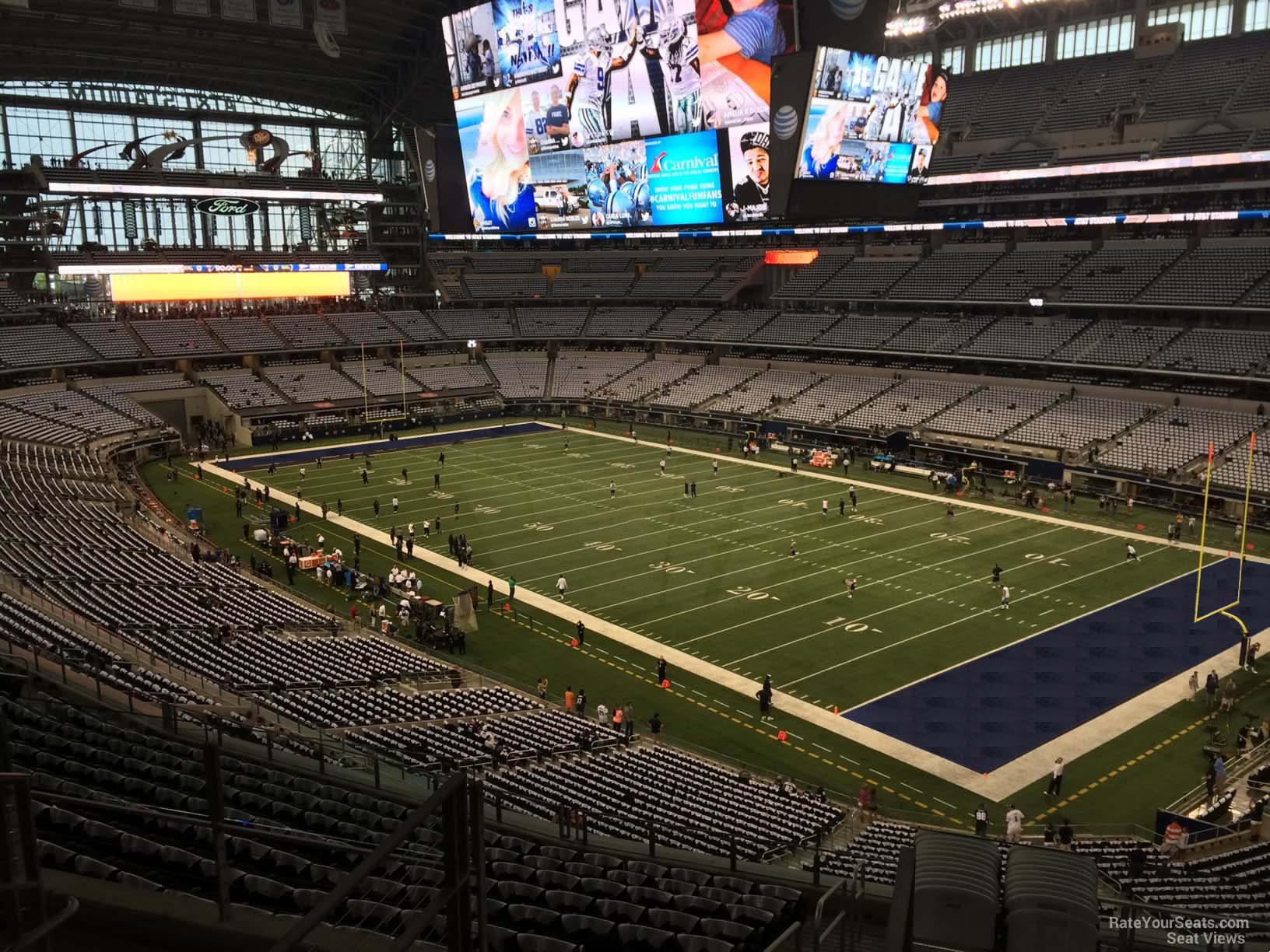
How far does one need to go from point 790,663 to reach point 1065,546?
52.3 feet

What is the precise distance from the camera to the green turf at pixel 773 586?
72.7 ft

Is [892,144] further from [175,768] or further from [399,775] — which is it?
[175,768]

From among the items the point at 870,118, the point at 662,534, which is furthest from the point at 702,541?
the point at 870,118

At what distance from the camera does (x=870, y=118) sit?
45.2 m

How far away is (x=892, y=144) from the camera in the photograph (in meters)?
46.5

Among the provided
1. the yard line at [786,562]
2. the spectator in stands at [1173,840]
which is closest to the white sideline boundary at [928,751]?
the yard line at [786,562]

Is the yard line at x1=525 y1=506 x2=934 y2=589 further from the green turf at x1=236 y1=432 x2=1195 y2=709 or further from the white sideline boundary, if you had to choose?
the white sideline boundary

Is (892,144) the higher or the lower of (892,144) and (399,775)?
the higher

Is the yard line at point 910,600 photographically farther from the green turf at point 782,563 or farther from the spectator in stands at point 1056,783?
the spectator in stands at point 1056,783

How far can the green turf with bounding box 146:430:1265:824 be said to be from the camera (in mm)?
22172

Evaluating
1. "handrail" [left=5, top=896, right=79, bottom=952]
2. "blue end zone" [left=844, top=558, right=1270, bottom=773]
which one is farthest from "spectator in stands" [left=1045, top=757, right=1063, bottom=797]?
"handrail" [left=5, top=896, right=79, bottom=952]

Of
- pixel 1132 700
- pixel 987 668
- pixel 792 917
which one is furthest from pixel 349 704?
pixel 1132 700

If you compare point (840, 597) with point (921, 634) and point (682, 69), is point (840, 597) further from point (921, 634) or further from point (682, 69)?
point (682, 69)

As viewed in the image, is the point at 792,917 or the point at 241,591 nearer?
the point at 792,917
